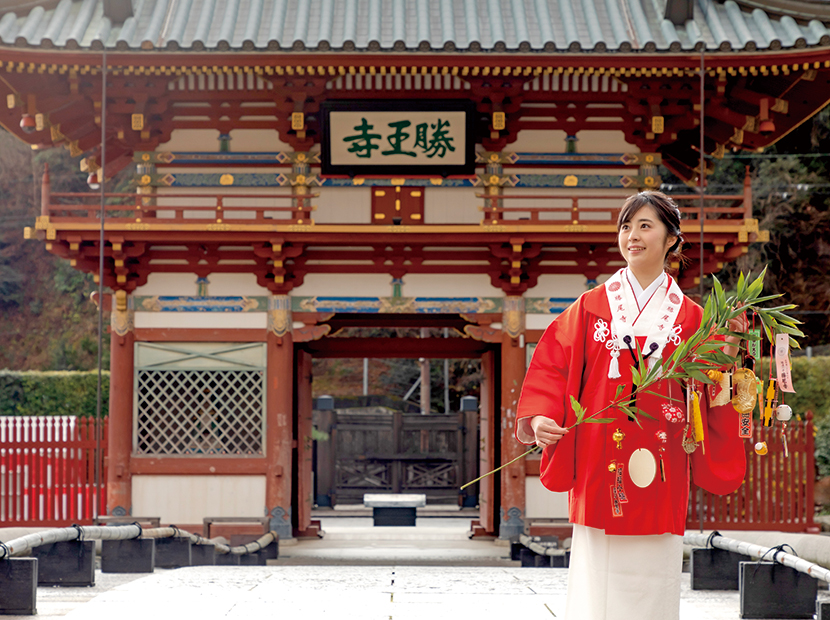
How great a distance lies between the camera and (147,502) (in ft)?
32.8

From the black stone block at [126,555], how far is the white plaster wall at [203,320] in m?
3.60

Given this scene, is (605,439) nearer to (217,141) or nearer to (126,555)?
(126,555)

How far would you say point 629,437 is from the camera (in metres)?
3.13

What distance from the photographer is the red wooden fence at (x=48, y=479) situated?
9.90 m

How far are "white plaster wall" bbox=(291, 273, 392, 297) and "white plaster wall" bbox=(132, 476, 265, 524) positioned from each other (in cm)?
230

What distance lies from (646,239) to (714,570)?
12.6 feet

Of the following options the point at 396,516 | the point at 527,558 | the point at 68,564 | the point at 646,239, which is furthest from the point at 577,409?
the point at 396,516

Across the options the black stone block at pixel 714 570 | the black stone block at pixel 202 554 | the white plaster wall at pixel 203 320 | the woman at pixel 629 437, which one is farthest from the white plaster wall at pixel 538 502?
the woman at pixel 629 437

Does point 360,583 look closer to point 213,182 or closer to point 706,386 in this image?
point 706,386

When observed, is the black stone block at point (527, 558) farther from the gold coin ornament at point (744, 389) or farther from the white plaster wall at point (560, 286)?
the gold coin ornament at point (744, 389)

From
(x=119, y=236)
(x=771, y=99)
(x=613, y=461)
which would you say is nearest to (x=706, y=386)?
(x=613, y=461)

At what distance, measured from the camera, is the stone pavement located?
4.69 meters

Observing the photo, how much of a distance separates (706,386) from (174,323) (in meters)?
8.02

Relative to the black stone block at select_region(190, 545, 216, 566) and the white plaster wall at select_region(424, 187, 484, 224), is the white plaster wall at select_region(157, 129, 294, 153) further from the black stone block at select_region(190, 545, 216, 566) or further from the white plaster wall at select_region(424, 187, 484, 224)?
the black stone block at select_region(190, 545, 216, 566)
